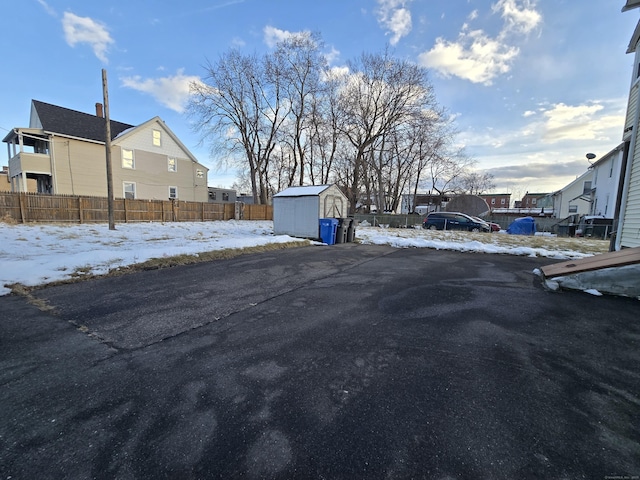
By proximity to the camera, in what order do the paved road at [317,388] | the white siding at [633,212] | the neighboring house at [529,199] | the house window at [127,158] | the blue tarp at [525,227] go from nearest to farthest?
the paved road at [317,388] < the white siding at [633,212] < the blue tarp at [525,227] < the house window at [127,158] < the neighboring house at [529,199]

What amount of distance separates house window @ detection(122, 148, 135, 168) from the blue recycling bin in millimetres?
17978

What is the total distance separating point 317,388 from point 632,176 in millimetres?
10502

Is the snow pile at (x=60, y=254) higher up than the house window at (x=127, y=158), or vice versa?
the house window at (x=127, y=158)

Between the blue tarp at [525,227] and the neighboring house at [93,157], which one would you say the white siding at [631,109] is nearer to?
the blue tarp at [525,227]

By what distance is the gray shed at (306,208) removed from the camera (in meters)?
12.2

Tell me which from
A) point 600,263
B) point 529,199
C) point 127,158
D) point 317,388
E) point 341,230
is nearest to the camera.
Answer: point 317,388

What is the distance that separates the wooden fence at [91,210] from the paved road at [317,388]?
49.0 feet

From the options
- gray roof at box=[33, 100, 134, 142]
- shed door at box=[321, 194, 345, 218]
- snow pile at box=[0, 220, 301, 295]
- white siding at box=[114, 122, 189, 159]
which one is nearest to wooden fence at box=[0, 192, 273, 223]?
snow pile at box=[0, 220, 301, 295]

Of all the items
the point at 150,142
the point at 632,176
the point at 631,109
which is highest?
the point at 150,142

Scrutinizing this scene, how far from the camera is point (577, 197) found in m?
28.0

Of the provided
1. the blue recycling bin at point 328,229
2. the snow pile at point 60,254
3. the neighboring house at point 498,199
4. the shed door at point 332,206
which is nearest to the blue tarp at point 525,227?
the shed door at point 332,206

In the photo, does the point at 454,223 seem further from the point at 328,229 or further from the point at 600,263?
the point at 600,263

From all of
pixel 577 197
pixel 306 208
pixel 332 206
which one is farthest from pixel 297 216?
pixel 577 197

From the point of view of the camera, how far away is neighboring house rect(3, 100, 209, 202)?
711 inches
